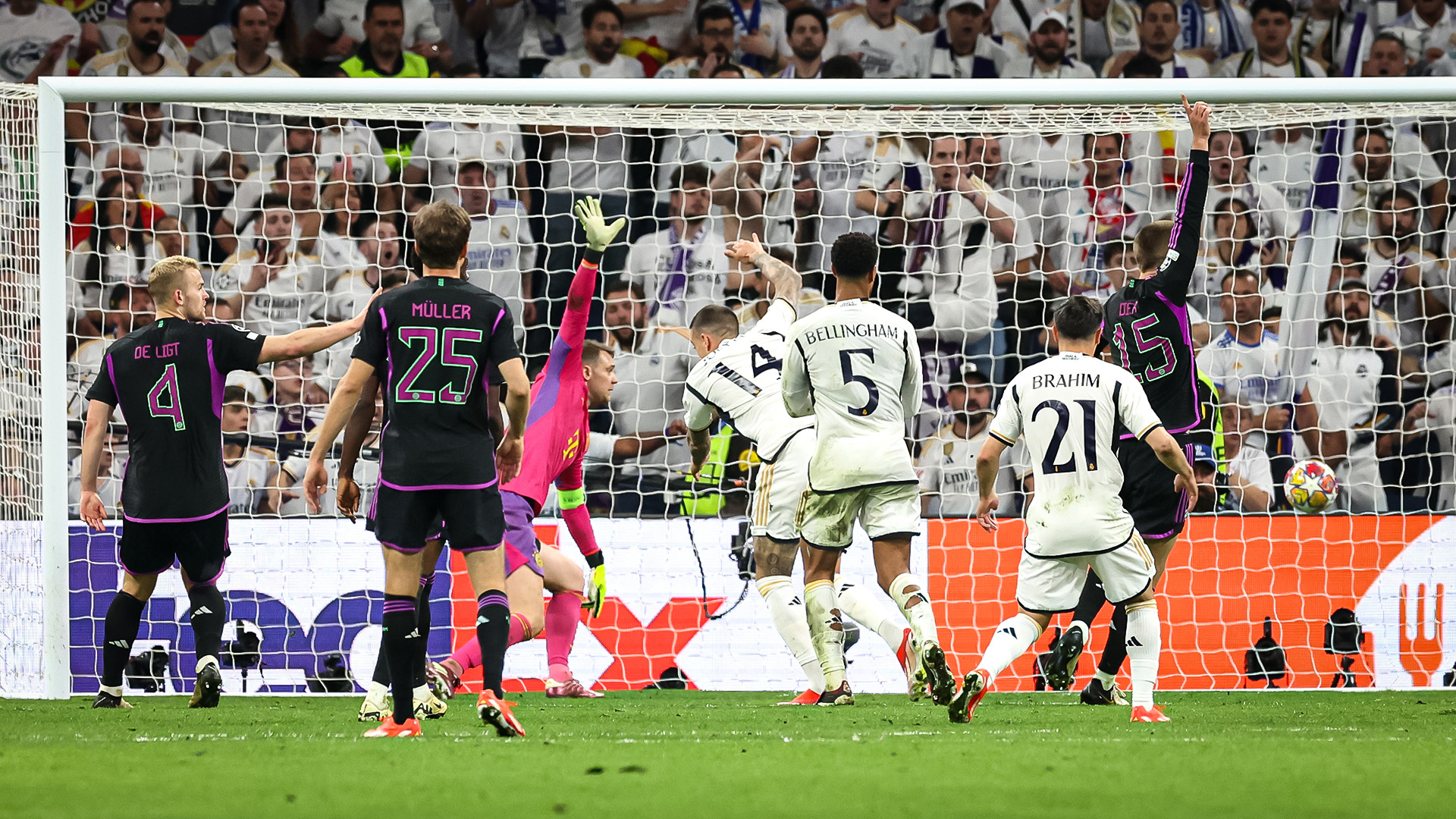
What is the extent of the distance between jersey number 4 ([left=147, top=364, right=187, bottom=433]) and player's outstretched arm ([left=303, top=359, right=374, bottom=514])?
164cm

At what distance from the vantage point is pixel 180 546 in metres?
6.46

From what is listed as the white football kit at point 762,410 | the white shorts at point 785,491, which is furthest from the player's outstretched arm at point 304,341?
the white shorts at point 785,491

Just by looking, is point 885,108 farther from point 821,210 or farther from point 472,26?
point 472,26

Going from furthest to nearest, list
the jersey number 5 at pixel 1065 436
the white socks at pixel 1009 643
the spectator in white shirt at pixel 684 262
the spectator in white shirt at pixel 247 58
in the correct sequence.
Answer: the spectator in white shirt at pixel 247 58, the spectator in white shirt at pixel 684 262, the jersey number 5 at pixel 1065 436, the white socks at pixel 1009 643

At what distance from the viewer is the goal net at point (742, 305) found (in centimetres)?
801

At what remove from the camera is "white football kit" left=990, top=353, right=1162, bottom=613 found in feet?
18.3

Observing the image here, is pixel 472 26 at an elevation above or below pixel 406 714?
above

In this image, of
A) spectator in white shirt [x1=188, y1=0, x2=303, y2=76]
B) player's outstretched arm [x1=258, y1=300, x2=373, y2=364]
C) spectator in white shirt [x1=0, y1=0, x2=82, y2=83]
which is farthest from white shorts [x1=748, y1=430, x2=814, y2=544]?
spectator in white shirt [x1=0, y1=0, x2=82, y2=83]

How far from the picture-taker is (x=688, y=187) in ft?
Result: 34.4

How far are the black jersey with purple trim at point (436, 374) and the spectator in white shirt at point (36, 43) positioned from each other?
758cm

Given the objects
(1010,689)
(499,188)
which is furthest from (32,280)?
(1010,689)

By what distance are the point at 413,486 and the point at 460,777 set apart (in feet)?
4.16

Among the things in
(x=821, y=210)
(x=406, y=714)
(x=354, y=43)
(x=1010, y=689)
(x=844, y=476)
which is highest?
(x=354, y=43)

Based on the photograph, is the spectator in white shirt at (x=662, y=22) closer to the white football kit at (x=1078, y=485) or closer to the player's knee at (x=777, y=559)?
the player's knee at (x=777, y=559)
